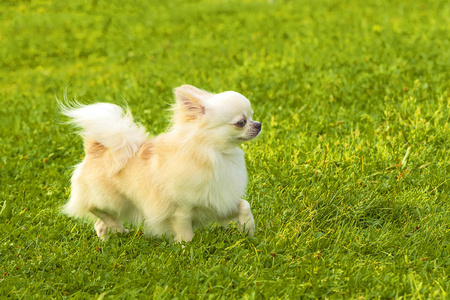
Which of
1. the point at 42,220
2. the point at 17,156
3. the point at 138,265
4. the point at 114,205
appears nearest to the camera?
the point at 138,265

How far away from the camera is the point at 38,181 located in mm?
5199

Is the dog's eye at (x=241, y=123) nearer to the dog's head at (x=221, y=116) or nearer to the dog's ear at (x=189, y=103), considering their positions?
the dog's head at (x=221, y=116)

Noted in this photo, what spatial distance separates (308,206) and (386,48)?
506 cm

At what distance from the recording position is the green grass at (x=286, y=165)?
3.31 meters

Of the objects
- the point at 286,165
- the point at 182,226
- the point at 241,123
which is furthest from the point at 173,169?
the point at 286,165

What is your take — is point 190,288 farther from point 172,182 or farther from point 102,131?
point 102,131

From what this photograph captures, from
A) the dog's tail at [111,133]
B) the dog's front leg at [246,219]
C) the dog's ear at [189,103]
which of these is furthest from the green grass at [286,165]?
the dog's ear at [189,103]

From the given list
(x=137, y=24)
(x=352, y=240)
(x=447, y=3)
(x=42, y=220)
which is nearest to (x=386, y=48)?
(x=447, y=3)

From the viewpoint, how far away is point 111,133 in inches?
153

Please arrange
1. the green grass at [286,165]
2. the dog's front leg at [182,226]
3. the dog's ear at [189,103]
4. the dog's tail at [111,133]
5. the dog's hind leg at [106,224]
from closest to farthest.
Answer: the green grass at [286,165] → the dog's ear at [189,103] → the dog's front leg at [182,226] → the dog's tail at [111,133] → the dog's hind leg at [106,224]

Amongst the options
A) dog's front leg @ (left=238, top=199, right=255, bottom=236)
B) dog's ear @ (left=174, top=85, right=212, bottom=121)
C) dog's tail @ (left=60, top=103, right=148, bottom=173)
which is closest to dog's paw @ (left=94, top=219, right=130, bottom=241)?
dog's tail @ (left=60, top=103, right=148, bottom=173)

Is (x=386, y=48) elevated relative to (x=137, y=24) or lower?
elevated

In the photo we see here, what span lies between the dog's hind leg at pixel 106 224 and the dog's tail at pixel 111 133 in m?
0.41

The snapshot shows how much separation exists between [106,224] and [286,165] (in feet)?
5.33
